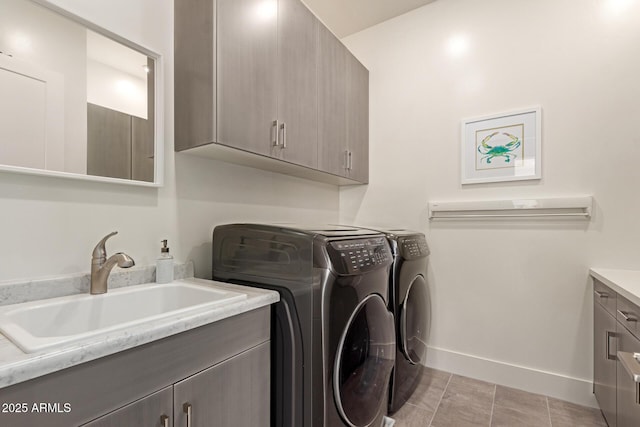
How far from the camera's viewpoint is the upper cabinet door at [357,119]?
7.75 ft

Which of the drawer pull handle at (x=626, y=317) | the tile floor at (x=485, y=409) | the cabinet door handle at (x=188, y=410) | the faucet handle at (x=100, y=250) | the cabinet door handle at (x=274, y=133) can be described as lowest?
the tile floor at (x=485, y=409)

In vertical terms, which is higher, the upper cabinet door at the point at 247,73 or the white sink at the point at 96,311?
the upper cabinet door at the point at 247,73

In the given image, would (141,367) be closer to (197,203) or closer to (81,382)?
(81,382)

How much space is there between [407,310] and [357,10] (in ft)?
7.76

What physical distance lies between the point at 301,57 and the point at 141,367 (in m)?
1.72

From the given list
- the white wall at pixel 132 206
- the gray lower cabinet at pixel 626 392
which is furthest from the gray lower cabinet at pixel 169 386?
the gray lower cabinet at pixel 626 392

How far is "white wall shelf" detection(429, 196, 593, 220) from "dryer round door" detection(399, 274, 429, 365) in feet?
1.97

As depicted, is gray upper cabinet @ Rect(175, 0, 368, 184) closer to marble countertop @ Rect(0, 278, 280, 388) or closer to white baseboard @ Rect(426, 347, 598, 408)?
marble countertop @ Rect(0, 278, 280, 388)

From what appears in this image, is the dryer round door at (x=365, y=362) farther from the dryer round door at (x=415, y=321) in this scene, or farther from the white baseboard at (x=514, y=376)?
the white baseboard at (x=514, y=376)

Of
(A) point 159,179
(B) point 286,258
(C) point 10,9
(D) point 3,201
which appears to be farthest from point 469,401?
(C) point 10,9

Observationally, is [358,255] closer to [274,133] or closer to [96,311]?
[274,133]

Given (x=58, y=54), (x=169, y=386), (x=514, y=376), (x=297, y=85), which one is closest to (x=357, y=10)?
(x=297, y=85)

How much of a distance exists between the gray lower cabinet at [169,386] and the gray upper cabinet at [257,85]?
83cm

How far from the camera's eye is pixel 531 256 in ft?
6.65
